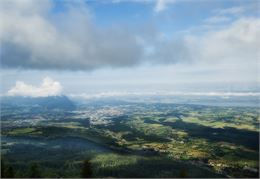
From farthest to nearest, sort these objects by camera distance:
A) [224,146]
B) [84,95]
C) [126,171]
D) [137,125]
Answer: [84,95] → [137,125] → [224,146] → [126,171]

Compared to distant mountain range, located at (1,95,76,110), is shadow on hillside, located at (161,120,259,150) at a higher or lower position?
lower

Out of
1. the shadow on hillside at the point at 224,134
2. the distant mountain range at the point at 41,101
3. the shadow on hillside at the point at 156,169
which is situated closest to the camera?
the shadow on hillside at the point at 156,169

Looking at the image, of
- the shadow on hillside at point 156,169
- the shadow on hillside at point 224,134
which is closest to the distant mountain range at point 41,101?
the shadow on hillside at point 224,134

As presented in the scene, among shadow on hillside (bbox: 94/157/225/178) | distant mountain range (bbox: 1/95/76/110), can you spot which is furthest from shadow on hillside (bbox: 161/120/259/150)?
distant mountain range (bbox: 1/95/76/110)

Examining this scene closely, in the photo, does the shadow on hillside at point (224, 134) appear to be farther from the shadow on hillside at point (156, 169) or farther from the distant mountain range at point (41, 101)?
the distant mountain range at point (41, 101)

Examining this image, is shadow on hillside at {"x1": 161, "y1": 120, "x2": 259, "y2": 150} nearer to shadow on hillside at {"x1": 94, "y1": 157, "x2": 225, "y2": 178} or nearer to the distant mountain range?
shadow on hillside at {"x1": 94, "y1": 157, "x2": 225, "y2": 178}

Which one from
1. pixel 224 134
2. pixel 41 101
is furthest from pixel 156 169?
pixel 41 101

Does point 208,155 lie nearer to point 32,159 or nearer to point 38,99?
point 32,159

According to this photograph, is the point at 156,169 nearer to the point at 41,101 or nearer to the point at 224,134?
the point at 224,134

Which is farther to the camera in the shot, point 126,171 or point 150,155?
point 150,155

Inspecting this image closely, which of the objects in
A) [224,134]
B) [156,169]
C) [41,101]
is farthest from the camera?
[41,101]

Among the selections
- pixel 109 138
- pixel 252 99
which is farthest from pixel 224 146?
pixel 252 99
